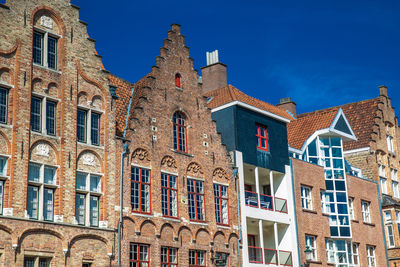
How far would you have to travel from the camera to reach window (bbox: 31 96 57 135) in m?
24.1

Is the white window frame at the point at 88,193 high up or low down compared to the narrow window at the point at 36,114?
down

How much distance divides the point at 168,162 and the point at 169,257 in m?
4.25

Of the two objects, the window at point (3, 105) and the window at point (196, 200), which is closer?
the window at point (3, 105)

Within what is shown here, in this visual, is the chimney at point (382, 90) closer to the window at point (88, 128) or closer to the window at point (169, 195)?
the window at point (169, 195)

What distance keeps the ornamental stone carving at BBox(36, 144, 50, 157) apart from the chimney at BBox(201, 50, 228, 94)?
16892mm

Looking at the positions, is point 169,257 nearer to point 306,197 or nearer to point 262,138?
point 262,138

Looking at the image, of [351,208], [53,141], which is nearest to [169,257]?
[53,141]

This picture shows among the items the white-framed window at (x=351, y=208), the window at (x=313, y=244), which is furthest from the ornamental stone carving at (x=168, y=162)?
the white-framed window at (x=351, y=208)

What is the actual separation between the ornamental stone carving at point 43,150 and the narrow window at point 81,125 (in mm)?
1657

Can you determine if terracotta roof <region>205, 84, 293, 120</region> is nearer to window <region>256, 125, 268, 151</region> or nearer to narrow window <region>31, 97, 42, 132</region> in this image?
window <region>256, 125, 268, 151</region>

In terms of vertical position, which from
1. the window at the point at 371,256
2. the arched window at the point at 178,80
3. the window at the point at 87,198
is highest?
the arched window at the point at 178,80

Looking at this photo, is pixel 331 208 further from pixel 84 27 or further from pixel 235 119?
pixel 84 27

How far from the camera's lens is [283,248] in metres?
34.4

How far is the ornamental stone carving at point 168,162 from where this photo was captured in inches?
1122
